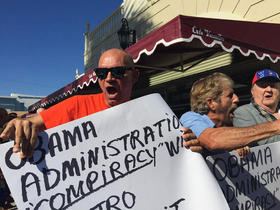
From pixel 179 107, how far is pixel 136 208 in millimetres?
6158

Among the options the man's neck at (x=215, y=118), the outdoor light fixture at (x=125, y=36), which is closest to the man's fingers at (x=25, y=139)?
the man's neck at (x=215, y=118)

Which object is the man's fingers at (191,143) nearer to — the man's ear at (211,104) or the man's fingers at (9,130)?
the man's ear at (211,104)

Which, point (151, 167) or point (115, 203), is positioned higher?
point (151, 167)

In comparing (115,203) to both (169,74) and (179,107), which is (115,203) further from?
(169,74)

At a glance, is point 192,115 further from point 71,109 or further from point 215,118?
point 71,109

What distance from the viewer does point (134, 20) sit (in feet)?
31.2

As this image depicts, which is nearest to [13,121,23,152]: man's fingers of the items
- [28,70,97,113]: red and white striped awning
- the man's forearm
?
the man's forearm

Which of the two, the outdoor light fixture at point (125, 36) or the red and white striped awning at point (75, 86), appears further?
the outdoor light fixture at point (125, 36)

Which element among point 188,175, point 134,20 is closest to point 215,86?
point 188,175

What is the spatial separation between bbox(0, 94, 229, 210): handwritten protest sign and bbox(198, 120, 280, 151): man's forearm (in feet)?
0.42

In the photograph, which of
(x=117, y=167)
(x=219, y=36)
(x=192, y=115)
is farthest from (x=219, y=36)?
(x=117, y=167)

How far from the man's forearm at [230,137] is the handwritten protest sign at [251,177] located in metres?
0.13

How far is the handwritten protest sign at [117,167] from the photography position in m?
1.02

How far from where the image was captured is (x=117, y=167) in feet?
3.75
